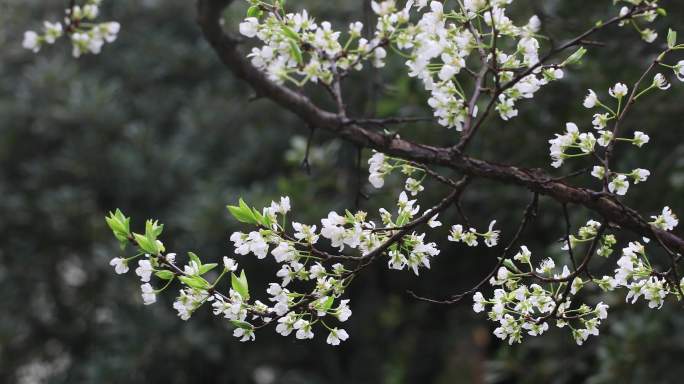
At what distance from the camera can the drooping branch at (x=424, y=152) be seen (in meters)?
1.31

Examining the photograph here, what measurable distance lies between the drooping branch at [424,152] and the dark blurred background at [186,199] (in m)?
2.04

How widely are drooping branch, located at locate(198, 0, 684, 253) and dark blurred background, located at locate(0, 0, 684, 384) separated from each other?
2039mm

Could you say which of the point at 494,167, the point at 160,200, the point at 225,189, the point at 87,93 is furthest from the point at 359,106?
the point at 494,167

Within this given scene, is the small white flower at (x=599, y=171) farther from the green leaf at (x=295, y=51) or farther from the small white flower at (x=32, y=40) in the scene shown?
the small white flower at (x=32, y=40)

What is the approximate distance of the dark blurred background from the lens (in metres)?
3.72

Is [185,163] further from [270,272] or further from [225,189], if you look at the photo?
[270,272]

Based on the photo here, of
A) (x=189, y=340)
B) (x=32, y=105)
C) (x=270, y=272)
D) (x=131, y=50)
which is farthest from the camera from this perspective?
(x=131, y=50)

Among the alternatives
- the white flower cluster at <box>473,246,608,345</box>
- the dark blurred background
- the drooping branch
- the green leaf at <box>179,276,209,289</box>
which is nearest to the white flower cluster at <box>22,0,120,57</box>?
the drooping branch

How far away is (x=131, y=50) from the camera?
5113 mm

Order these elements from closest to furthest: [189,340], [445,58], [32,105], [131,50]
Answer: [445,58] < [189,340] < [32,105] < [131,50]

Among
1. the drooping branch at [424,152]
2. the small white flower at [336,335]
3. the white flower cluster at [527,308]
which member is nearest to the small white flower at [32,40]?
the drooping branch at [424,152]

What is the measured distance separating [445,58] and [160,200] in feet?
11.4

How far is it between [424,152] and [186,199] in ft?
10.1

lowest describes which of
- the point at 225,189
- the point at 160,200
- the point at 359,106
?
the point at 160,200
